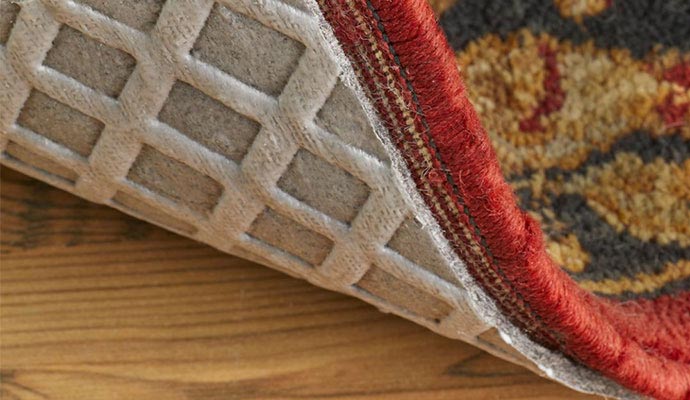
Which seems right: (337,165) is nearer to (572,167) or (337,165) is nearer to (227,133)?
(227,133)

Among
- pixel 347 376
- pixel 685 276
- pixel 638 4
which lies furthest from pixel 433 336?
pixel 638 4

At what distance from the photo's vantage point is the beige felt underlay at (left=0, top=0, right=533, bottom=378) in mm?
483

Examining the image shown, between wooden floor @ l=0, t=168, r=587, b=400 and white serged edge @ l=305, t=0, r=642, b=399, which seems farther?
wooden floor @ l=0, t=168, r=587, b=400

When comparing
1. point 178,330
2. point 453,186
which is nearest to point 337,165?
point 453,186

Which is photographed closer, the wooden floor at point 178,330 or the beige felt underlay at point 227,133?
the beige felt underlay at point 227,133

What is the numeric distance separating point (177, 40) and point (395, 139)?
115mm

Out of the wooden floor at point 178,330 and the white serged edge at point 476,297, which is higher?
the white serged edge at point 476,297

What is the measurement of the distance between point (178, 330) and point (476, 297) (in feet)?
0.65

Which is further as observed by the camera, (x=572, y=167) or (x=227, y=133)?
(x=572, y=167)

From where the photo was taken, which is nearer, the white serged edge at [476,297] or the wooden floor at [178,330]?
the white serged edge at [476,297]

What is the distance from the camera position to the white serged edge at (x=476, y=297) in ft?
1.58

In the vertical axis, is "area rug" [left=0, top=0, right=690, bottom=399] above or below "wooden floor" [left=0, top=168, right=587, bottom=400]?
above

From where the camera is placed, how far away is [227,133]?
0.52m

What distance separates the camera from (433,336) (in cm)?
65
